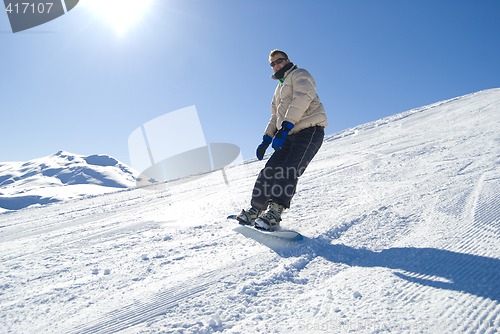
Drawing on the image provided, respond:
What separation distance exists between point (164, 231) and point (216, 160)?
667cm

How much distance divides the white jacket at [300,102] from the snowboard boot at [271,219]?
87 cm

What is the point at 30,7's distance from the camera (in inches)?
563

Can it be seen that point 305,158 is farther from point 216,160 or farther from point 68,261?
point 216,160

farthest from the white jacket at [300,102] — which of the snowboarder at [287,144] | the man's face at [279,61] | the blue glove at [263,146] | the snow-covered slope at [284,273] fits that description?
the snow-covered slope at [284,273]

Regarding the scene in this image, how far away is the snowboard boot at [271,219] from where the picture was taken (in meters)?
2.98

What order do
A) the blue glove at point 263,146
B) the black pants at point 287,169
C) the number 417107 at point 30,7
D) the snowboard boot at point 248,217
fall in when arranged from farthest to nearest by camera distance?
the number 417107 at point 30,7 < the blue glove at point 263,146 < the snowboard boot at point 248,217 < the black pants at point 287,169

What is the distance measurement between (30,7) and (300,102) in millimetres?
16409

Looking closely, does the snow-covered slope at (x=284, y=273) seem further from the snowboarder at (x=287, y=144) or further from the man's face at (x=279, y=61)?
the man's face at (x=279, y=61)

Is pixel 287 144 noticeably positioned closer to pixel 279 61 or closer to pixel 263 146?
pixel 263 146

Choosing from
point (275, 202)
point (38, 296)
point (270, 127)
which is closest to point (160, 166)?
point (270, 127)

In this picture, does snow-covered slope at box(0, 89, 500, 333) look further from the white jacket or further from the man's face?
the man's face

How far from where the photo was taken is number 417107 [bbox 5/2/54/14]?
40.1ft

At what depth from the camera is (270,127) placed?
4.04 metres

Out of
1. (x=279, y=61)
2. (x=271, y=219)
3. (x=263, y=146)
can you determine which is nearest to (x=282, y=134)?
(x=263, y=146)
